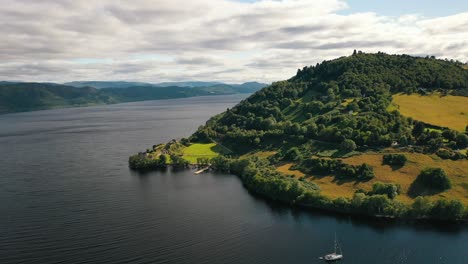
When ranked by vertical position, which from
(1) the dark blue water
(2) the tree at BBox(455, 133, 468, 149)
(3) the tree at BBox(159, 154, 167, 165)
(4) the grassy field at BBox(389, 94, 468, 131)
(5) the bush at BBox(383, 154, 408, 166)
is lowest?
(1) the dark blue water

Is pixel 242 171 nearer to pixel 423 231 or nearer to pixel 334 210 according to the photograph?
pixel 334 210

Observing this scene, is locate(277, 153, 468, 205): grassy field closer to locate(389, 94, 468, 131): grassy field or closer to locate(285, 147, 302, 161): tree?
locate(285, 147, 302, 161): tree

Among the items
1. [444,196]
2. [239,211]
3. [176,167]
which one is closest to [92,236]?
[239,211]

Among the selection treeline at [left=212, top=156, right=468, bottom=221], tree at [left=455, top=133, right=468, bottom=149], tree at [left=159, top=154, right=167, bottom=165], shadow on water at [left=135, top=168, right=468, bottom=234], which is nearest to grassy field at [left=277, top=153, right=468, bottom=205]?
treeline at [left=212, top=156, right=468, bottom=221]

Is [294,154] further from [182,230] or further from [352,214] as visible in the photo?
[182,230]

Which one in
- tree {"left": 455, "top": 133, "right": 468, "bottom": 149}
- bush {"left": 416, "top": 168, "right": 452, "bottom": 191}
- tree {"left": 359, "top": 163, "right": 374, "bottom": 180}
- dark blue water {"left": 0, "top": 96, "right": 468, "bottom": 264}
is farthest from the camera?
tree {"left": 455, "top": 133, "right": 468, "bottom": 149}

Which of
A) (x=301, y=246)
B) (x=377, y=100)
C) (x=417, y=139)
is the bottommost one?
(x=301, y=246)
